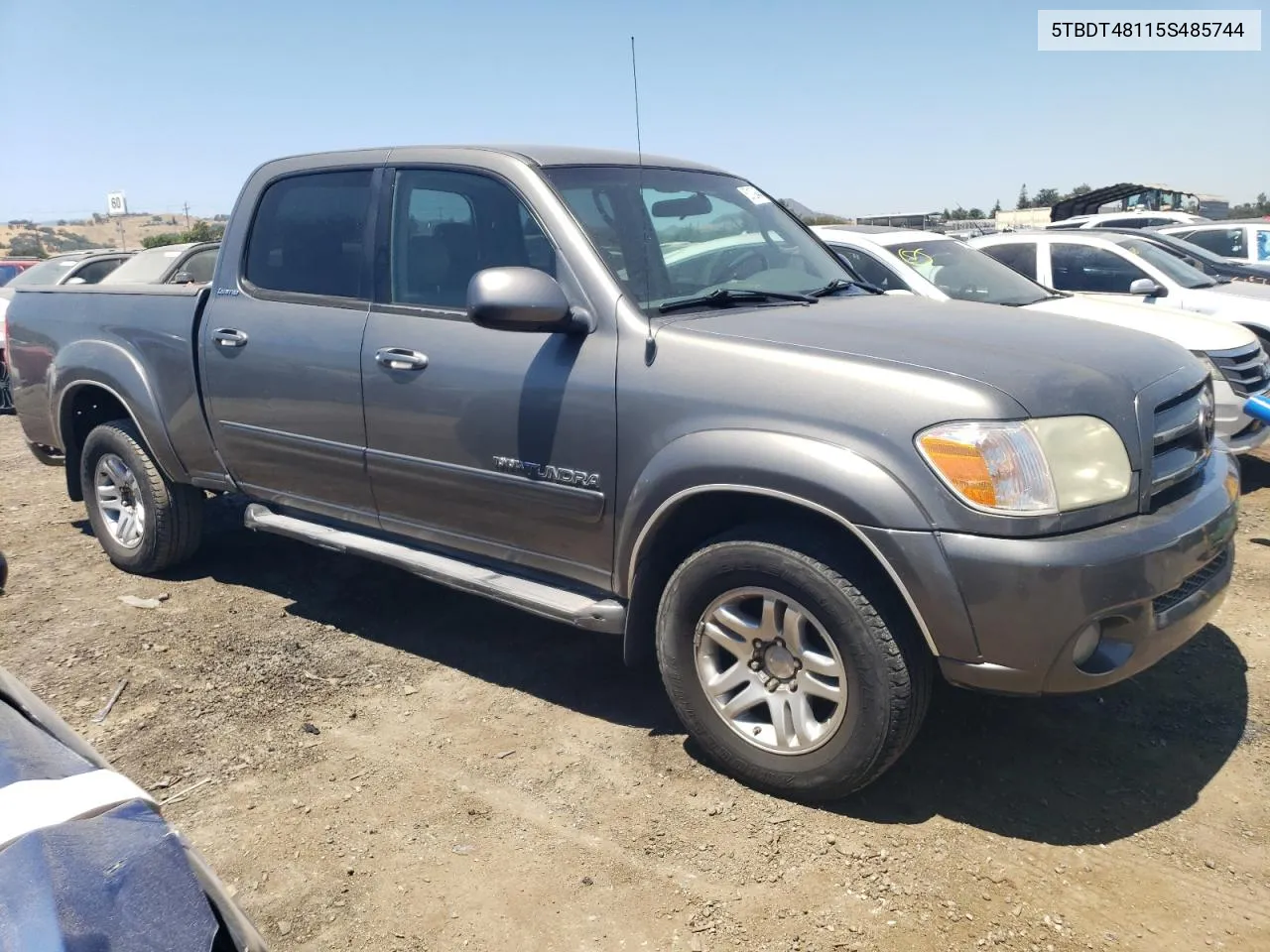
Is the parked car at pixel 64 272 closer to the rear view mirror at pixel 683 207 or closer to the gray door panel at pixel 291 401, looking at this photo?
the gray door panel at pixel 291 401

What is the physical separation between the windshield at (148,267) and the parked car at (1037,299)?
586 centimetres

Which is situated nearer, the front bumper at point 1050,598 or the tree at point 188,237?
the front bumper at point 1050,598

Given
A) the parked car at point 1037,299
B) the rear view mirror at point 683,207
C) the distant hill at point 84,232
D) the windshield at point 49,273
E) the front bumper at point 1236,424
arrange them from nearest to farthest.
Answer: the rear view mirror at point 683,207, the front bumper at point 1236,424, the parked car at point 1037,299, the windshield at point 49,273, the distant hill at point 84,232

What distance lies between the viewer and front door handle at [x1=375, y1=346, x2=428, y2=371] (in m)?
3.70

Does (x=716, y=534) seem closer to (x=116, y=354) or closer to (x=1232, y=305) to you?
(x=116, y=354)

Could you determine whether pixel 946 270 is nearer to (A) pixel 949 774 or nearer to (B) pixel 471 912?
(A) pixel 949 774

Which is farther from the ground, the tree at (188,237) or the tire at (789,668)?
the tree at (188,237)

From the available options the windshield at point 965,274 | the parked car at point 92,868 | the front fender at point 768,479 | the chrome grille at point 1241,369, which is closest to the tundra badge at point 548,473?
the front fender at point 768,479

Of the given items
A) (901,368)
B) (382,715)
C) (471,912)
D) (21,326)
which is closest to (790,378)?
(901,368)

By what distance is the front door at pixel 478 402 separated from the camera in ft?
11.0

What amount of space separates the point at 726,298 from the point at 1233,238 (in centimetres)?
1288

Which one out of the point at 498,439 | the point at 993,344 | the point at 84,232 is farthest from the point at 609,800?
the point at 84,232

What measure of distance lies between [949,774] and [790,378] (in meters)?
1.39

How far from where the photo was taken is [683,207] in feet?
13.1
